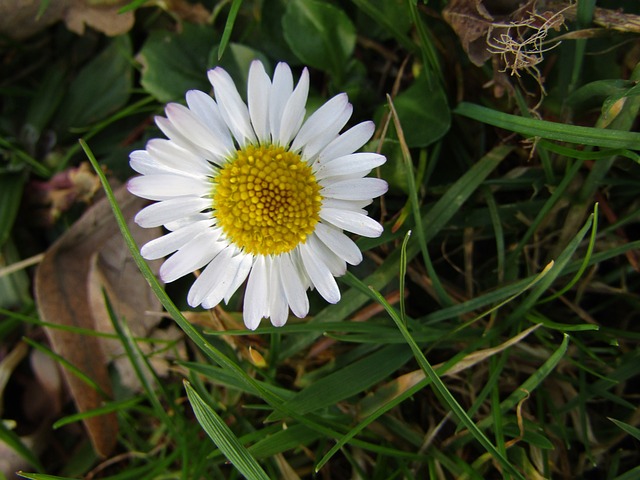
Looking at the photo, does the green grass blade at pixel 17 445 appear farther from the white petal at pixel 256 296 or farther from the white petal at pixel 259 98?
the white petal at pixel 259 98

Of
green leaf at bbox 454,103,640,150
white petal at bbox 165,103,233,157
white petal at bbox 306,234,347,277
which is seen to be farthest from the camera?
white petal at bbox 306,234,347,277

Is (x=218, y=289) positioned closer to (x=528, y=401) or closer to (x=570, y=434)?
(x=528, y=401)

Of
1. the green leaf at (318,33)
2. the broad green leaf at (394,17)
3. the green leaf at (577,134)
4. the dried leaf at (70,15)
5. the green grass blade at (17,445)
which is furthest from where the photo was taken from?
the dried leaf at (70,15)

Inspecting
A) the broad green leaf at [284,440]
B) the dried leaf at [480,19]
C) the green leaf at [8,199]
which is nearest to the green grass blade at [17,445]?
the green leaf at [8,199]

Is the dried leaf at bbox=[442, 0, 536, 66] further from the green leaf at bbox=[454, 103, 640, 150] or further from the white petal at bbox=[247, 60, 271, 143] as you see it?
the white petal at bbox=[247, 60, 271, 143]

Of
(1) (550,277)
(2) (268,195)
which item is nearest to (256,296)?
(2) (268,195)

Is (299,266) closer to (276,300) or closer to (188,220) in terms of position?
(276,300)

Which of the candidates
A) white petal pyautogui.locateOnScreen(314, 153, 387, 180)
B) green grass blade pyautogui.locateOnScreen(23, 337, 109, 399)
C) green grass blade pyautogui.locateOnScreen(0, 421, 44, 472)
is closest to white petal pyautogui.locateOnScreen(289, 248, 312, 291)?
white petal pyautogui.locateOnScreen(314, 153, 387, 180)
